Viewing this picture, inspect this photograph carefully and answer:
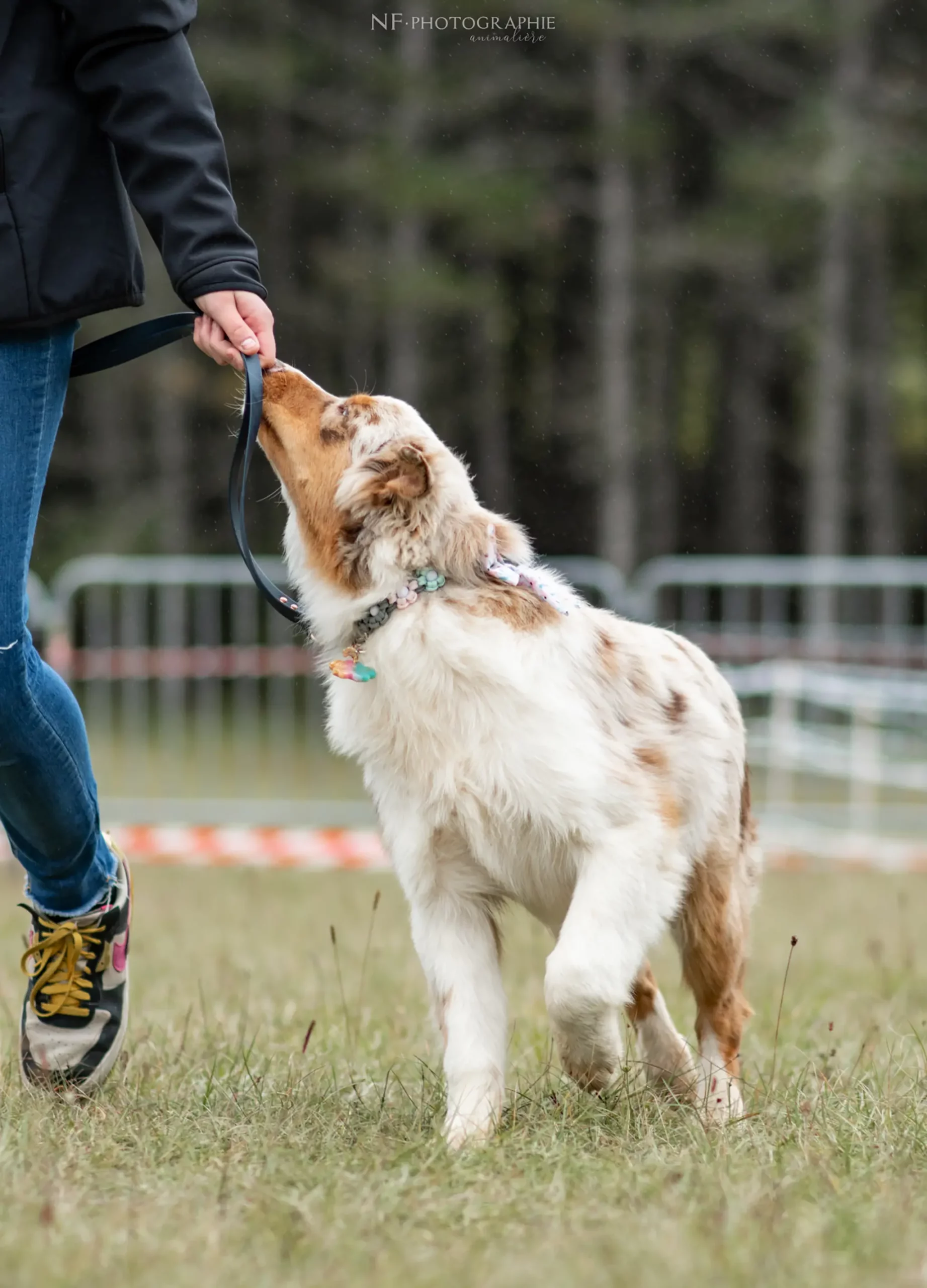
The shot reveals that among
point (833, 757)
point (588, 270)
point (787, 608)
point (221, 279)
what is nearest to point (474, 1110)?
point (221, 279)

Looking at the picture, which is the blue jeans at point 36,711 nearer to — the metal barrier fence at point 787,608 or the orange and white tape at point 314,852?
the orange and white tape at point 314,852

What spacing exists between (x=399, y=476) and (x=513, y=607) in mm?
395

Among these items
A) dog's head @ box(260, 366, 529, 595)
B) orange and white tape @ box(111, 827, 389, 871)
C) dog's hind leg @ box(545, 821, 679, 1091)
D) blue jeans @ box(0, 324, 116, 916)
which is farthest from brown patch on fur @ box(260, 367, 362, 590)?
orange and white tape @ box(111, 827, 389, 871)

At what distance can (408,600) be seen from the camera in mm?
3754

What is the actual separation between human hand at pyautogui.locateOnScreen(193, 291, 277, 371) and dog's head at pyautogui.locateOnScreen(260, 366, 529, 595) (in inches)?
11.8

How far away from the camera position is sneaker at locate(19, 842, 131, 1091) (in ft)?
12.4

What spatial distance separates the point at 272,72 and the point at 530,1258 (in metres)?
22.2

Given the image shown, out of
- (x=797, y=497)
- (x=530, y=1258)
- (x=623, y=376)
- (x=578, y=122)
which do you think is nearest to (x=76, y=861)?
(x=530, y=1258)

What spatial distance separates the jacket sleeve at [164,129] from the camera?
3393 mm

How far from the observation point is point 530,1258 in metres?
2.47

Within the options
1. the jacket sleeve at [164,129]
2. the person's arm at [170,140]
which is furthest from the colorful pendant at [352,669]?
the jacket sleeve at [164,129]

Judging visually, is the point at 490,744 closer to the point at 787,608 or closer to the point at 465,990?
the point at 465,990

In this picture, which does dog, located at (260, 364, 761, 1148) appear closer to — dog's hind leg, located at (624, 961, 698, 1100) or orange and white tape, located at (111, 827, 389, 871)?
dog's hind leg, located at (624, 961, 698, 1100)

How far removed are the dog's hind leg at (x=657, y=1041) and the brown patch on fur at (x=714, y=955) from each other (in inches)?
3.1
